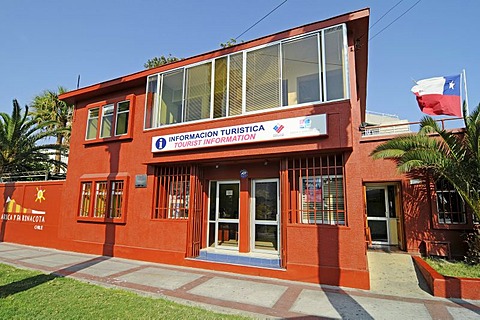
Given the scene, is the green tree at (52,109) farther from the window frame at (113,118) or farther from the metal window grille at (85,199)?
the metal window grille at (85,199)

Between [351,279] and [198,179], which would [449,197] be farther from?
[198,179]

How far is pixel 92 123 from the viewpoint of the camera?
1147 centimetres

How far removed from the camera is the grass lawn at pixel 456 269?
6.22 metres

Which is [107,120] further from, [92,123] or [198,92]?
[198,92]

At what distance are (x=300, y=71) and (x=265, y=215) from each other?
175 inches

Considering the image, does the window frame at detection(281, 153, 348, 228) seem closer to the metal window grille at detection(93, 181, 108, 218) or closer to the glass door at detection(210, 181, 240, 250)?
the glass door at detection(210, 181, 240, 250)

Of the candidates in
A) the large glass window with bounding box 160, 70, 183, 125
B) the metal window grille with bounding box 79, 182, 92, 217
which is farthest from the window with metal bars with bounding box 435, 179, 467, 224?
the metal window grille with bounding box 79, 182, 92, 217

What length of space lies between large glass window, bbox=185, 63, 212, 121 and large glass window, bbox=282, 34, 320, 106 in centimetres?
252

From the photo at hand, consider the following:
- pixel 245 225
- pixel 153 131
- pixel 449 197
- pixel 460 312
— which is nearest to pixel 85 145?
pixel 153 131

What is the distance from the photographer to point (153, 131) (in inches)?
372

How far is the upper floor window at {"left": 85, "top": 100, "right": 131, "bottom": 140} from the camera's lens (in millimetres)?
10594

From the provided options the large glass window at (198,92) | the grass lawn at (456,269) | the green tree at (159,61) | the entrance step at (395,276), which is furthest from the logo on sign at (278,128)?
the green tree at (159,61)

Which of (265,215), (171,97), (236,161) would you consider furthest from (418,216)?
(171,97)

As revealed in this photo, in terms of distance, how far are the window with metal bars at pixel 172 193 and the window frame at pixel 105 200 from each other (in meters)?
1.25
